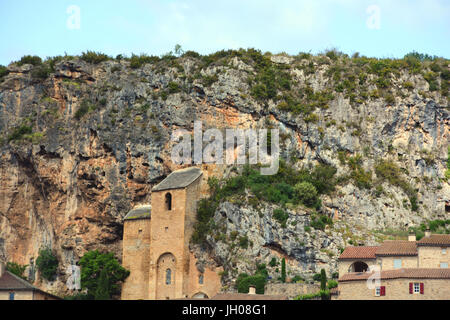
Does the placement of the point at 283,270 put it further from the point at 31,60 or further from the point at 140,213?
the point at 31,60

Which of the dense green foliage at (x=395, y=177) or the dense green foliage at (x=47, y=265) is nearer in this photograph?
the dense green foliage at (x=395, y=177)

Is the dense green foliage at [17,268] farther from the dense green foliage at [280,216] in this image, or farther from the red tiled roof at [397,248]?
the red tiled roof at [397,248]

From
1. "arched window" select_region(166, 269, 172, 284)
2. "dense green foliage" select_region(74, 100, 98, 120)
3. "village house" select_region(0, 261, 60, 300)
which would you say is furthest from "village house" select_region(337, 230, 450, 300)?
"dense green foliage" select_region(74, 100, 98, 120)

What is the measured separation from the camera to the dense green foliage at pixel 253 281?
244 feet

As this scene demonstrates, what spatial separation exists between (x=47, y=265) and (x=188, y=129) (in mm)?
A: 17663

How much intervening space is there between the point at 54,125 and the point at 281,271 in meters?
27.6

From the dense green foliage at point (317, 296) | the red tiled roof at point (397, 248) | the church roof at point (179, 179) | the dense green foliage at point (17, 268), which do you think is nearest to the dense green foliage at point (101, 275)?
the dense green foliage at point (17, 268)

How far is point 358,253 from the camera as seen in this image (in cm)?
7331

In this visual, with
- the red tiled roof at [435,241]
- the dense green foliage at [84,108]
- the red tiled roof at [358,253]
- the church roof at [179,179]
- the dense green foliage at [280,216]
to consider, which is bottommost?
the red tiled roof at [358,253]

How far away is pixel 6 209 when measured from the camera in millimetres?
90438

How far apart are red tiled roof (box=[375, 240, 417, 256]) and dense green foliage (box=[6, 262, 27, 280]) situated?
3331cm

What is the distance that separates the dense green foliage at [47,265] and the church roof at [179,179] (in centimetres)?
1250

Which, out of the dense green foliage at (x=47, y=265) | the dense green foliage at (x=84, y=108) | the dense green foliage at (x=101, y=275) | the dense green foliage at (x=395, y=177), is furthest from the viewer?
the dense green foliage at (x=84, y=108)

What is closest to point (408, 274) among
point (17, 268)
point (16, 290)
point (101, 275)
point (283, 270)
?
point (283, 270)
